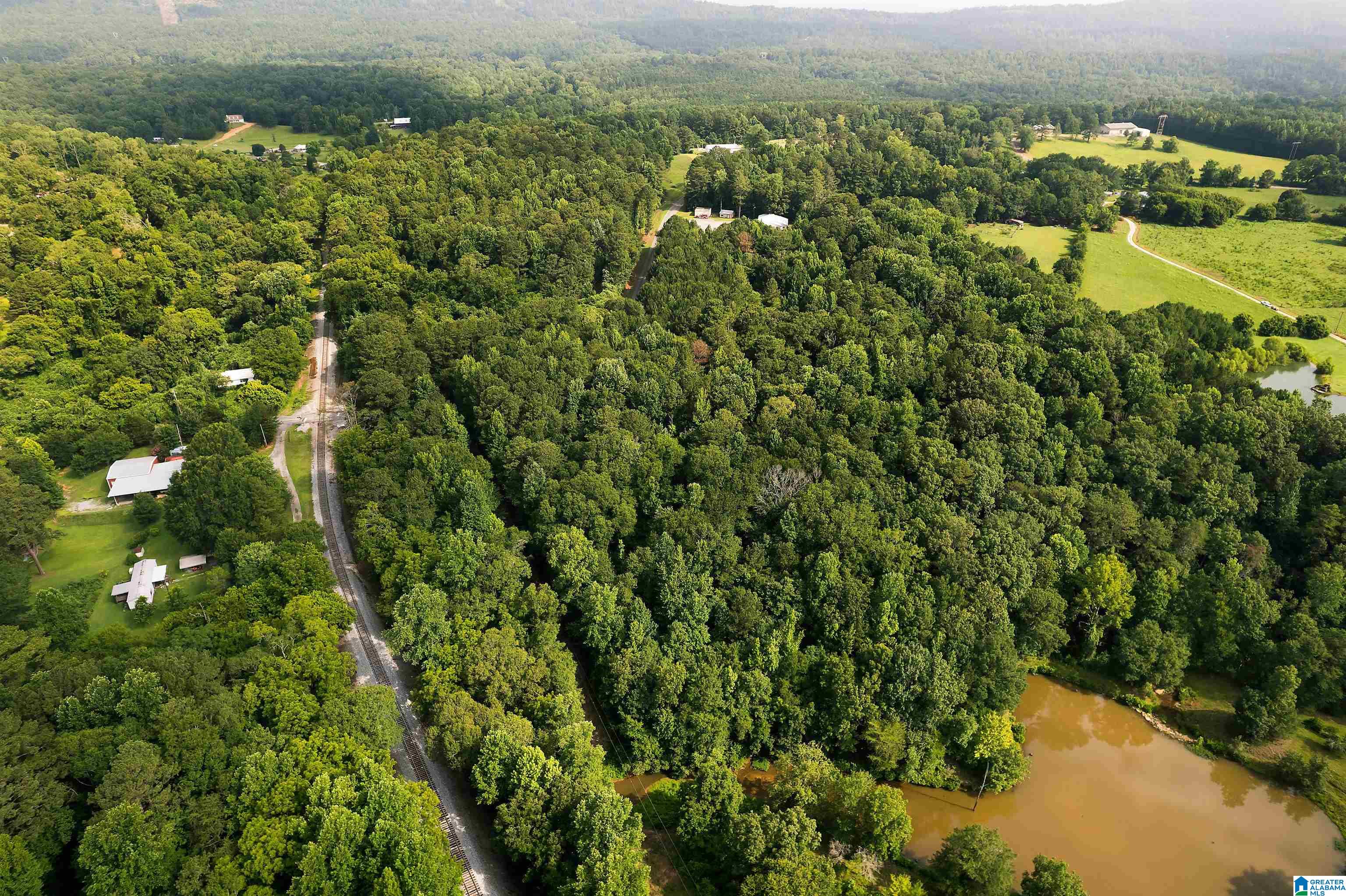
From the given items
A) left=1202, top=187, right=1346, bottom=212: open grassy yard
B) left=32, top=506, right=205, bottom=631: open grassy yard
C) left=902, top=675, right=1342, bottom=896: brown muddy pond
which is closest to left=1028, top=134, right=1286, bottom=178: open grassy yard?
left=1202, top=187, right=1346, bottom=212: open grassy yard

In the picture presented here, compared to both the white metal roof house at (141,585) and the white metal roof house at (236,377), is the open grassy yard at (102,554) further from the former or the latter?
the white metal roof house at (236,377)

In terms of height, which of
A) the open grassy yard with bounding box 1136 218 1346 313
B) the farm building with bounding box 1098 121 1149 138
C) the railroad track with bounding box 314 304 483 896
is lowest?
the railroad track with bounding box 314 304 483 896

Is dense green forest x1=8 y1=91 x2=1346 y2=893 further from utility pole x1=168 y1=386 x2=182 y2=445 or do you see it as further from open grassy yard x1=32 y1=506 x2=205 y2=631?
open grassy yard x1=32 y1=506 x2=205 y2=631

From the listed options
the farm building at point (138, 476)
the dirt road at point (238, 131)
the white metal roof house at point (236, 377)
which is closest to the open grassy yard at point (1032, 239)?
the white metal roof house at point (236, 377)

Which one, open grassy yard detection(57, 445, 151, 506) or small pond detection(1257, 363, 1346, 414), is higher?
small pond detection(1257, 363, 1346, 414)

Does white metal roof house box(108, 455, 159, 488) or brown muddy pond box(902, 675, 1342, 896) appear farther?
white metal roof house box(108, 455, 159, 488)

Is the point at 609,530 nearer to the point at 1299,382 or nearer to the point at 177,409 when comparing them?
the point at 177,409

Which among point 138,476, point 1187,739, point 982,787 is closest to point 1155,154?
point 1187,739
